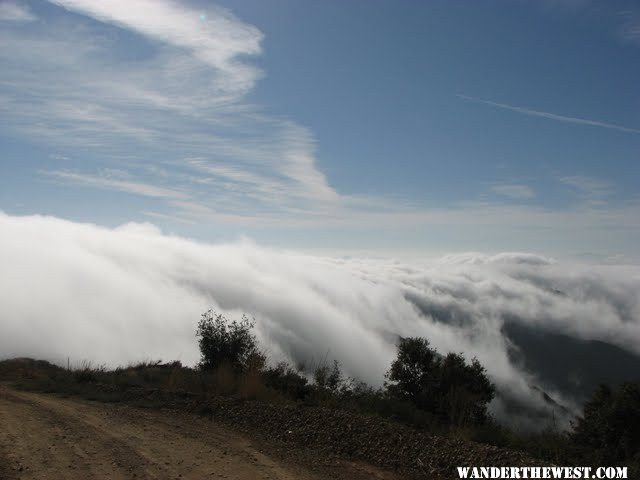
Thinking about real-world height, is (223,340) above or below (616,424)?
above

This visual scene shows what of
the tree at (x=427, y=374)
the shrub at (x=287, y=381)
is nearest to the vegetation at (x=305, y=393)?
the shrub at (x=287, y=381)

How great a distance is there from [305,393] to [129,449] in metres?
5.19

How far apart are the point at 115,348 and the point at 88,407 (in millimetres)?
211576

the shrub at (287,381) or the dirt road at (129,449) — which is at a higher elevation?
the shrub at (287,381)

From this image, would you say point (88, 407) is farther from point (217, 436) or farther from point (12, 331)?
point (12, 331)

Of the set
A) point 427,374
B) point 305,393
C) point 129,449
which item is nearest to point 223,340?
point 305,393

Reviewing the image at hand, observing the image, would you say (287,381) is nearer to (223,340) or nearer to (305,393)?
(305,393)

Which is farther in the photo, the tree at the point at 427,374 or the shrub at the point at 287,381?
the tree at the point at 427,374

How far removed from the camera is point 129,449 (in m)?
6.70

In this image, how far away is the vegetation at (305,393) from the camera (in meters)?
7.84

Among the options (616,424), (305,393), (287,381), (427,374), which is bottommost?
(616,424)

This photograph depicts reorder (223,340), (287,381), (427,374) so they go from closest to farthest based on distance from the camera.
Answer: (287,381) → (223,340) → (427,374)

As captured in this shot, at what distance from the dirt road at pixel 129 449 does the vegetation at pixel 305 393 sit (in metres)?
1.61

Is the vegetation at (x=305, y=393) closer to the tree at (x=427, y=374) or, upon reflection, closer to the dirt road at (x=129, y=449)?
the dirt road at (x=129, y=449)
